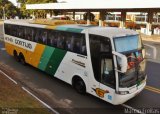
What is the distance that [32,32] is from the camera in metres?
16.0

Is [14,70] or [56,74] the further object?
[14,70]

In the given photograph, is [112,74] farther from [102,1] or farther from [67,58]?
[102,1]

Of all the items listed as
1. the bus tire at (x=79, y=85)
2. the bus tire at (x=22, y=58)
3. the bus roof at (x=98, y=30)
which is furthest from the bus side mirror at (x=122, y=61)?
the bus tire at (x=22, y=58)

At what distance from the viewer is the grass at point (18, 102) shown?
9.12 metres

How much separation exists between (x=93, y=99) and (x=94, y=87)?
36.6 inches

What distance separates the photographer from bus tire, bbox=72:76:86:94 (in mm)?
11709

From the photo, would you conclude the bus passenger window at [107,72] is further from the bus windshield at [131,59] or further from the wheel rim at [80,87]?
the wheel rim at [80,87]

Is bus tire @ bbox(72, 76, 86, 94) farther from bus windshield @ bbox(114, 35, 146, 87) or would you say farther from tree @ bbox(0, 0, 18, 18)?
tree @ bbox(0, 0, 18, 18)

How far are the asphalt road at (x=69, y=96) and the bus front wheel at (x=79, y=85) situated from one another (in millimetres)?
234

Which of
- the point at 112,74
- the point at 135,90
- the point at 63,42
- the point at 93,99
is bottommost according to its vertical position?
the point at 93,99

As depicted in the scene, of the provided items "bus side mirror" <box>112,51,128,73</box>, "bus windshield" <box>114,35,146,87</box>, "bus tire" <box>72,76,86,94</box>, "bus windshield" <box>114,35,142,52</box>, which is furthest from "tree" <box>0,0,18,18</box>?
"bus side mirror" <box>112,51,128,73</box>

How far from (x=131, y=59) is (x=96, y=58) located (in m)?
1.45

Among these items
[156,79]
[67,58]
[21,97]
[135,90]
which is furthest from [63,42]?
[156,79]

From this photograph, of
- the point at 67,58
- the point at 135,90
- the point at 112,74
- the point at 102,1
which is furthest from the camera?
the point at 102,1
